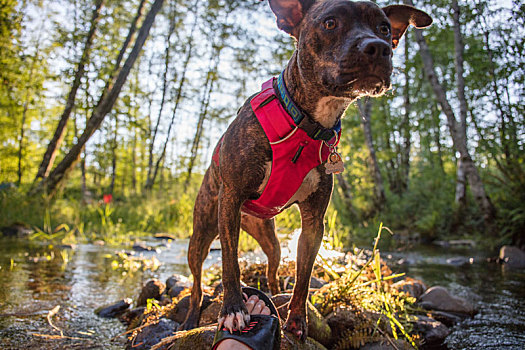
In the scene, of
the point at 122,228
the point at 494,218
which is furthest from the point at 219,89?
the point at 494,218

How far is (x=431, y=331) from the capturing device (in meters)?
3.37

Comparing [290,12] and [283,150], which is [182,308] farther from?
[290,12]

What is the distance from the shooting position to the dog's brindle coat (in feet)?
6.37

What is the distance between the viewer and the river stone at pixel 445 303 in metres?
4.07

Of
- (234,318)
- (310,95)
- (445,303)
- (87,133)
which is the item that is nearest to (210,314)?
(234,318)

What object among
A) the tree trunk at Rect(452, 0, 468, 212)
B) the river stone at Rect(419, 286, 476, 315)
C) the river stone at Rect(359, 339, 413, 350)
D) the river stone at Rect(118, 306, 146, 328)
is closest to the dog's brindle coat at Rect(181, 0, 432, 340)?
the river stone at Rect(359, 339, 413, 350)

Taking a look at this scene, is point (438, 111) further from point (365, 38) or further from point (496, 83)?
point (365, 38)

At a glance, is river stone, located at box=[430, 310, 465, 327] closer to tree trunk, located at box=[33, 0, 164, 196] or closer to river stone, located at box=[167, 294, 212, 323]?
river stone, located at box=[167, 294, 212, 323]

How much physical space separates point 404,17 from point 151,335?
2963mm

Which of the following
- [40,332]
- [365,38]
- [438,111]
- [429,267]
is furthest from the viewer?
[438,111]

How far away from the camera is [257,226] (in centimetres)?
326

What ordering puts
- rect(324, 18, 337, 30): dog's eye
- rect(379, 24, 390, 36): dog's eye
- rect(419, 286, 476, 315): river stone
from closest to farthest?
rect(324, 18, 337, 30): dog's eye
rect(379, 24, 390, 36): dog's eye
rect(419, 286, 476, 315): river stone

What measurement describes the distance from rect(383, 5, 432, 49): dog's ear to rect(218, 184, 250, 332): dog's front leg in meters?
1.63

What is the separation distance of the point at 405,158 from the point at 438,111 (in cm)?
610
